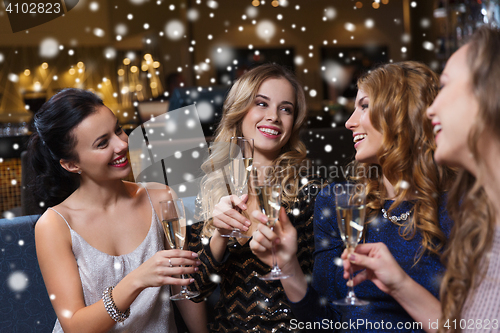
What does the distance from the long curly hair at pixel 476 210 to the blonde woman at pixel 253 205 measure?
0.55 metres

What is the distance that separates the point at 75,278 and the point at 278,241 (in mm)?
694

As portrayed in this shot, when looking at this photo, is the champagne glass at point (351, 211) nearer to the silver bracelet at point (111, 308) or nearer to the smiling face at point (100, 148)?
the silver bracelet at point (111, 308)

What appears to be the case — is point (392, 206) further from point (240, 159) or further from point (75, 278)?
point (75, 278)

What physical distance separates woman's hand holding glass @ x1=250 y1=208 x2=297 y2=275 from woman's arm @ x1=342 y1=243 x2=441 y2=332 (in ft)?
0.66

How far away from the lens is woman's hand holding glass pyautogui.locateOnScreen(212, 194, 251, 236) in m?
1.26

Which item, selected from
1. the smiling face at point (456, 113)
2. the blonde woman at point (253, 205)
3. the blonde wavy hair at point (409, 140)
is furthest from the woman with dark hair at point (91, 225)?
the smiling face at point (456, 113)

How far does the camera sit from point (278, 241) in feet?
3.76

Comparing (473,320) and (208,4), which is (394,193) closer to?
(473,320)

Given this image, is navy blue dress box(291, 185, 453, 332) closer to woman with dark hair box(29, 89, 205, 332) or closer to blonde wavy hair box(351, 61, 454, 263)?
blonde wavy hair box(351, 61, 454, 263)

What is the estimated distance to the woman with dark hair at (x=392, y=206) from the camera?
1.25m

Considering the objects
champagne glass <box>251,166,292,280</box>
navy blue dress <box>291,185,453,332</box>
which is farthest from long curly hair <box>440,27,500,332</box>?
champagne glass <box>251,166,292,280</box>

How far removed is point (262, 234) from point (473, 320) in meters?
0.50

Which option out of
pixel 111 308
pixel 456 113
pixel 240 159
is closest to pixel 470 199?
pixel 456 113

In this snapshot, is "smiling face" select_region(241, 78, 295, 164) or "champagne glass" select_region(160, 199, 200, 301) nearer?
"champagne glass" select_region(160, 199, 200, 301)
